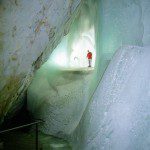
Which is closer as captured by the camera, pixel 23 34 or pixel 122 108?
pixel 23 34

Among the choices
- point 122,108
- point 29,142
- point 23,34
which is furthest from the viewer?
point 29,142

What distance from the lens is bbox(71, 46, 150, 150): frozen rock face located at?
562 centimetres

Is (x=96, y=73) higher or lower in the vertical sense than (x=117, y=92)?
higher

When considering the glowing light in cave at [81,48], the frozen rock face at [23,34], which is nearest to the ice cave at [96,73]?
the frozen rock face at [23,34]

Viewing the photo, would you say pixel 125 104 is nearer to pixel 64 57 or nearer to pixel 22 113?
pixel 22 113

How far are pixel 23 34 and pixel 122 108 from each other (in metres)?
2.73

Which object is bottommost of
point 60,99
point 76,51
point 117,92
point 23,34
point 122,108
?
point 60,99

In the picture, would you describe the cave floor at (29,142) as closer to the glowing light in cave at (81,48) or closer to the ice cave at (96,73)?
the ice cave at (96,73)

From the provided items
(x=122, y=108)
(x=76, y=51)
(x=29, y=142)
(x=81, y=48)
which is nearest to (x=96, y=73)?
(x=122, y=108)

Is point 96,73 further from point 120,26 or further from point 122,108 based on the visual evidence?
point 122,108

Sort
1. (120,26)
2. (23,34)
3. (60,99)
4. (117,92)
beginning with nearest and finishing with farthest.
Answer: (23,34), (117,92), (120,26), (60,99)

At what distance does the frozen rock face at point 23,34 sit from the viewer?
16.4 ft

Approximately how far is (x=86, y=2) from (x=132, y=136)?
Result: 736 cm

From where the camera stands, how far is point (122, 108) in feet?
19.6
